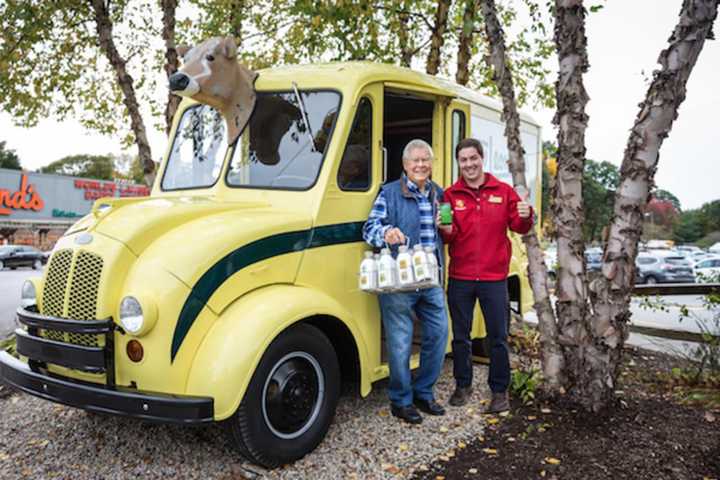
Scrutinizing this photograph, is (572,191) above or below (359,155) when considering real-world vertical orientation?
below

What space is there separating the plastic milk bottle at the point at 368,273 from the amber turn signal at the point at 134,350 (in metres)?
1.53

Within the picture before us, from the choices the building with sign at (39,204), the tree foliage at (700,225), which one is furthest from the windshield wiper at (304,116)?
the tree foliage at (700,225)

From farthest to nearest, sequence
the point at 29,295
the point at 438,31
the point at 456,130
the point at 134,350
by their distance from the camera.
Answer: the point at 438,31
the point at 456,130
the point at 29,295
the point at 134,350

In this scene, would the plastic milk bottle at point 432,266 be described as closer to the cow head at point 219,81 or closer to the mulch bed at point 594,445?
the mulch bed at point 594,445

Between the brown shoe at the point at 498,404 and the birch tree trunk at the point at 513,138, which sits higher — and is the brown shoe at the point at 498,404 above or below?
below

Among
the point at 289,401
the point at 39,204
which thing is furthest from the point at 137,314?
the point at 39,204

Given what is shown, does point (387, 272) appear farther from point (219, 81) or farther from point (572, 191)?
point (219, 81)

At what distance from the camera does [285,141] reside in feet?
14.2

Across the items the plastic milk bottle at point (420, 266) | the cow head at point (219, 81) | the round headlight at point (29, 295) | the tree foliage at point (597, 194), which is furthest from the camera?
the tree foliage at point (597, 194)

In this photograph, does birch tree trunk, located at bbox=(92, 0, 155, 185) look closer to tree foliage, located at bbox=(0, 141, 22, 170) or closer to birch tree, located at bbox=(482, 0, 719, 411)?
birch tree, located at bbox=(482, 0, 719, 411)

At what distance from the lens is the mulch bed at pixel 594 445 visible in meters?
3.56

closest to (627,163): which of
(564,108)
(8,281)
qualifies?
(564,108)

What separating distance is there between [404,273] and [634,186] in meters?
A: 1.84

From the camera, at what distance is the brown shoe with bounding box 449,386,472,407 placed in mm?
4738
